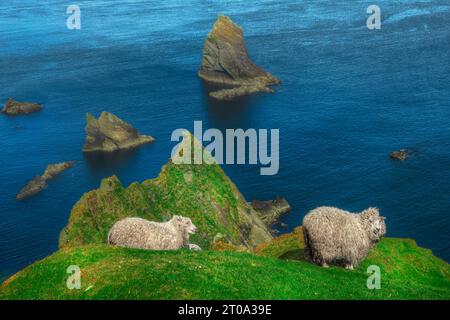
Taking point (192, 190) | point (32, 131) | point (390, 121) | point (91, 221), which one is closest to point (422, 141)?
point (390, 121)

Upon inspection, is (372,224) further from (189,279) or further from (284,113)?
(284,113)

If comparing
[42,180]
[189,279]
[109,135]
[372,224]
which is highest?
[189,279]

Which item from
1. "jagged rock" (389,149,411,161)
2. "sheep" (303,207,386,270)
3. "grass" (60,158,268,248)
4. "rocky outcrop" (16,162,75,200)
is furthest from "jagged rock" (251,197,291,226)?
"sheep" (303,207,386,270)

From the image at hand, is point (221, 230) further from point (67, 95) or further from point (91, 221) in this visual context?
point (67, 95)

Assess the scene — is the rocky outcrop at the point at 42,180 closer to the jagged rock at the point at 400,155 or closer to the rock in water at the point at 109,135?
the rock in water at the point at 109,135

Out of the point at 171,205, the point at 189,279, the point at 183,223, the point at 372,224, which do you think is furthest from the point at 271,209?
the point at 189,279

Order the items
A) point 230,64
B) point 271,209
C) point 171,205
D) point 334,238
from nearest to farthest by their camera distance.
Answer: point 334,238 → point 171,205 → point 271,209 → point 230,64
